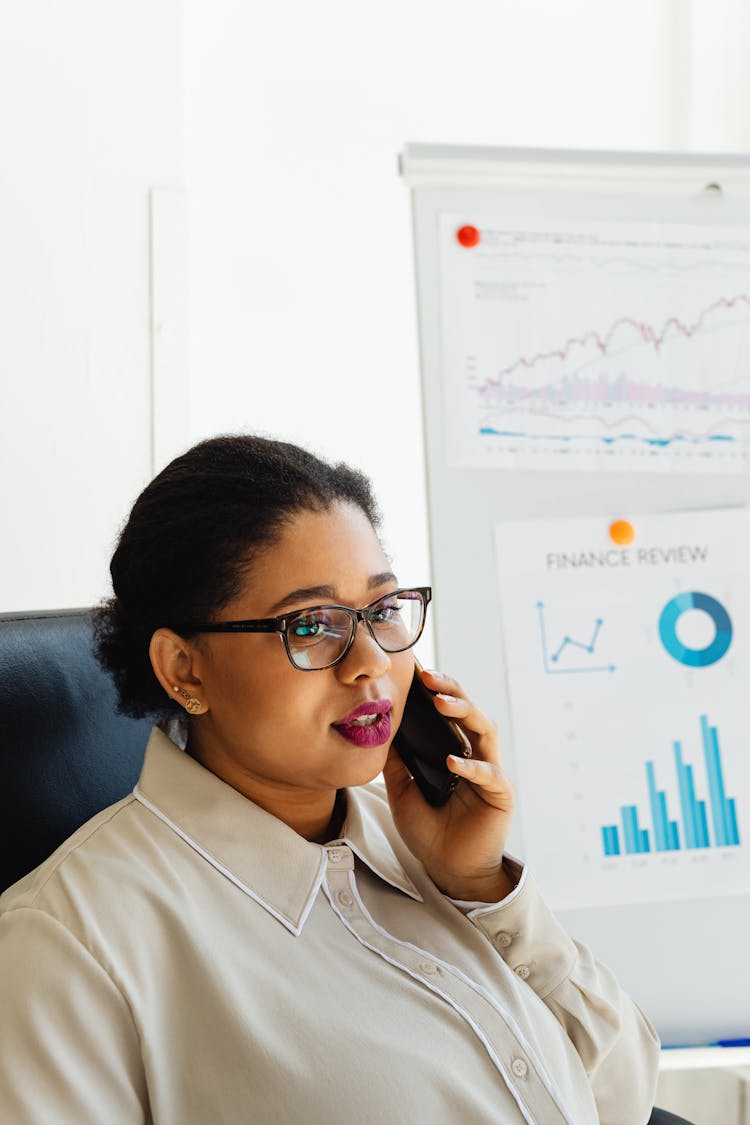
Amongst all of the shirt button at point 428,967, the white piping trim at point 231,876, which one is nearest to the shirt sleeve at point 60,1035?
the white piping trim at point 231,876

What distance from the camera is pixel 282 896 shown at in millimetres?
922

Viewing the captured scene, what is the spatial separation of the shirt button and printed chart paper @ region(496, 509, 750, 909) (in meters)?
0.64

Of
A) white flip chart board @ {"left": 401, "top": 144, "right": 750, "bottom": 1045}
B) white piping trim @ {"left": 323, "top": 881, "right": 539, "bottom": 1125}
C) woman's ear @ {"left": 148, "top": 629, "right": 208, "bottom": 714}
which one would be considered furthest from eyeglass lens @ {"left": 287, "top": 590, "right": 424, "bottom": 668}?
white flip chart board @ {"left": 401, "top": 144, "right": 750, "bottom": 1045}

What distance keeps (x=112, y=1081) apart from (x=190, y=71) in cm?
191

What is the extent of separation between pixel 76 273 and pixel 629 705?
1183mm

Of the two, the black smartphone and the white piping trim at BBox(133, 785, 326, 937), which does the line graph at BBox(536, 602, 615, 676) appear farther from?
the white piping trim at BBox(133, 785, 326, 937)

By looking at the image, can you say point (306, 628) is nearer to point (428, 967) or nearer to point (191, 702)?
point (191, 702)

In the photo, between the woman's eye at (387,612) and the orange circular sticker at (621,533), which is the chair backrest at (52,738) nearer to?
the woman's eye at (387,612)

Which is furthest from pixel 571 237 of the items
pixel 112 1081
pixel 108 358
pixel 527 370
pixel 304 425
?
pixel 112 1081

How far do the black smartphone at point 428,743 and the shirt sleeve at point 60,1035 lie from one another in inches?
16.9

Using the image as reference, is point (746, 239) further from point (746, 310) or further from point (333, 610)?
point (333, 610)

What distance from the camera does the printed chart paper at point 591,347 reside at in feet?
5.38

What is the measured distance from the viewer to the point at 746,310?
1.70 meters

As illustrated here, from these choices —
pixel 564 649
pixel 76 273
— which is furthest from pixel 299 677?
pixel 76 273
